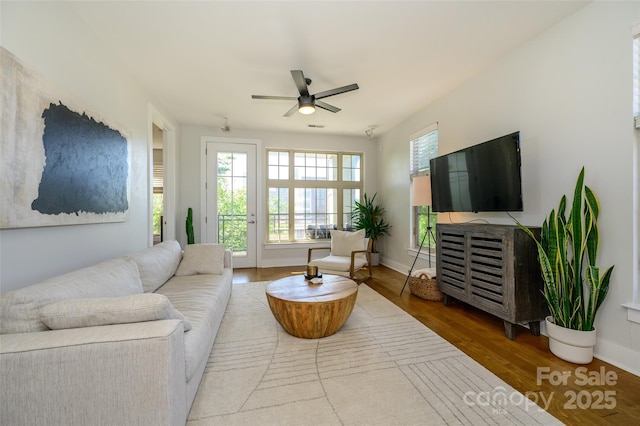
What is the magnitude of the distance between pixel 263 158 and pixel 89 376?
450cm

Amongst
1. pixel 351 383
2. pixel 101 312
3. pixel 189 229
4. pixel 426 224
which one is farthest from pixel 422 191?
pixel 189 229

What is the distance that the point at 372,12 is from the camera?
2.05m

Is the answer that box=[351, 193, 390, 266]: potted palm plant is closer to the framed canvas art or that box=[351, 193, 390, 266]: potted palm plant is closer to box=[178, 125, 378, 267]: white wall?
box=[178, 125, 378, 267]: white wall

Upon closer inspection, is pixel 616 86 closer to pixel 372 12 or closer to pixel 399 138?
pixel 372 12

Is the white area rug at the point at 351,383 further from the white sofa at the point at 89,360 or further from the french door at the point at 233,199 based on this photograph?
the french door at the point at 233,199

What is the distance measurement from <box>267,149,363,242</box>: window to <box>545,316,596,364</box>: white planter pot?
392 cm

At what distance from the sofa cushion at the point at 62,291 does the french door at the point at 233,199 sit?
118 inches

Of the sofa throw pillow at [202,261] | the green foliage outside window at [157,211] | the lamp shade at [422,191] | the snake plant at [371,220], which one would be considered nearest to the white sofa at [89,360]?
the sofa throw pillow at [202,261]

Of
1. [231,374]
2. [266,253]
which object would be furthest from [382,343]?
[266,253]

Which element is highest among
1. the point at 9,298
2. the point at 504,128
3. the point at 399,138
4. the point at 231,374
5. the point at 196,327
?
the point at 399,138

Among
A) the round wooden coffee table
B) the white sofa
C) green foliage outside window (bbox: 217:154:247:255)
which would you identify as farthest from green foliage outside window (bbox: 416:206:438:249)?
the white sofa

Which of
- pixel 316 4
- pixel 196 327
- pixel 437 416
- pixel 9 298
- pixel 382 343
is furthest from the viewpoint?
pixel 382 343

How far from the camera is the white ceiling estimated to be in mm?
2018

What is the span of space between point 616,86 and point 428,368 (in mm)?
2370
